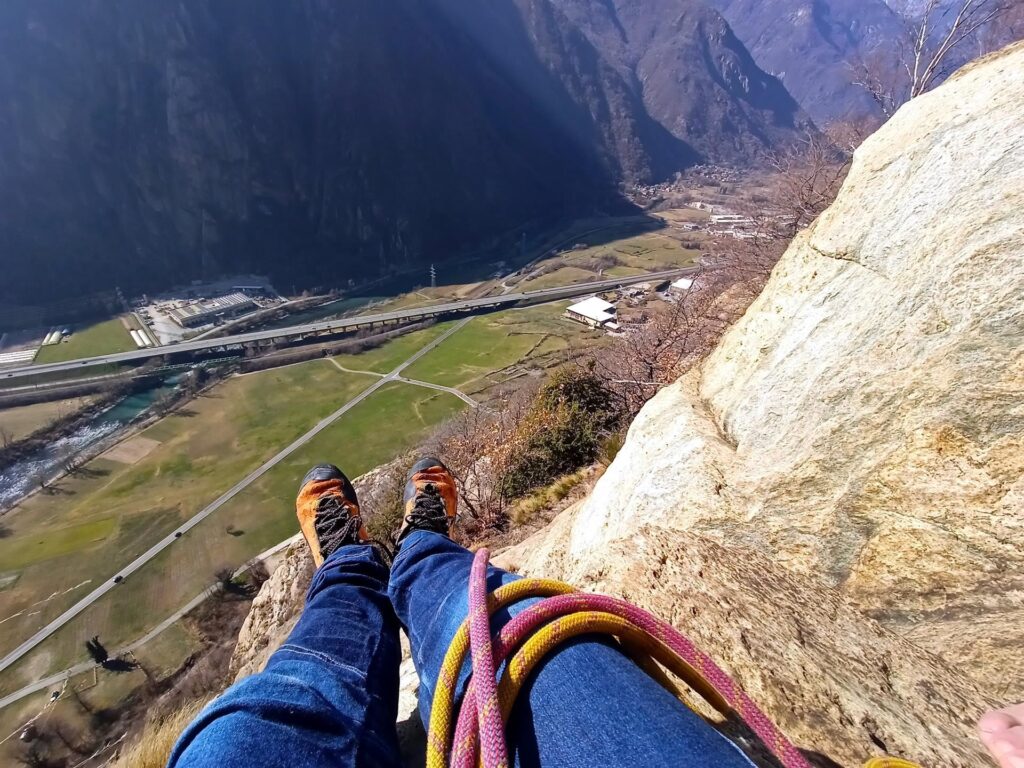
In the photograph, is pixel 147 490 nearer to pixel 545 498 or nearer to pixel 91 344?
pixel 91 344

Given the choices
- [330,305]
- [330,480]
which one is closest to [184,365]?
[330,305]

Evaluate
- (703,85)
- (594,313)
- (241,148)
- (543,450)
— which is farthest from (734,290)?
(703,85)

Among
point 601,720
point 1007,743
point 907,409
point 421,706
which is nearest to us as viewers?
point 601,720

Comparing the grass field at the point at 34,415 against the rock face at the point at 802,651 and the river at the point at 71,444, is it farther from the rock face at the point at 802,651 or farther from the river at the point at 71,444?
the rock face at the point at 802,651

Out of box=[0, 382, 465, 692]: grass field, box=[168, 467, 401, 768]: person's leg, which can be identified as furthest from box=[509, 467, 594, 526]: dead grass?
box=[0, 382, 465, 692]: grass field

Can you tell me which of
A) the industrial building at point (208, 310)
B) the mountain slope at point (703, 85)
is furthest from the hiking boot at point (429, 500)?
the mountain slope at point (703, 85)

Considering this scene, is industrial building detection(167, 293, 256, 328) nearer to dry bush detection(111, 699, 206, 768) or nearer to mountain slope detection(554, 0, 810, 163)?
dry bush detection(111, 699, 206, 768)
